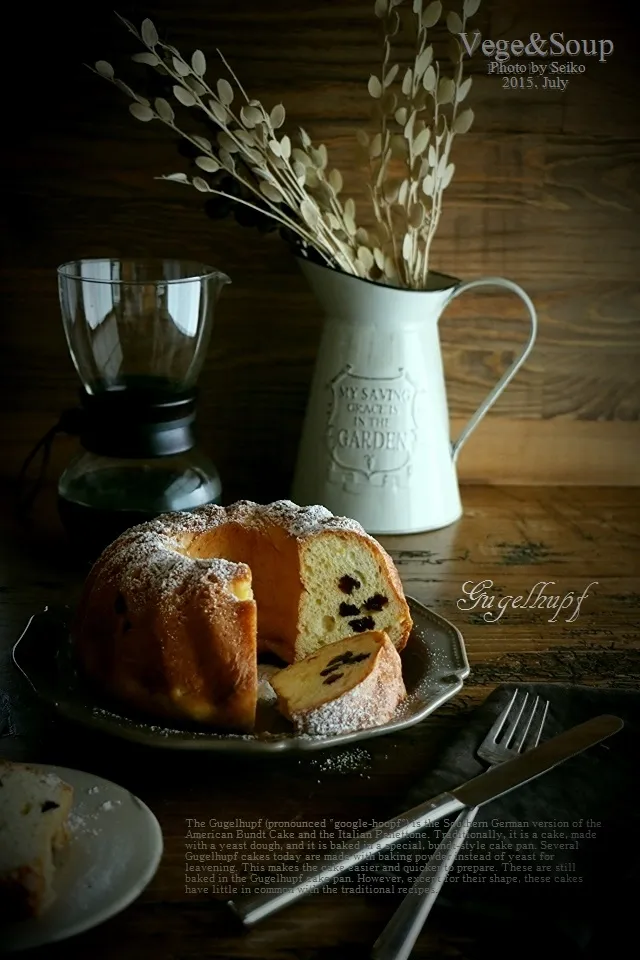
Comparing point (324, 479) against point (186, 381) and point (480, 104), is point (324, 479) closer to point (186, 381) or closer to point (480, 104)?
point (186, 381)

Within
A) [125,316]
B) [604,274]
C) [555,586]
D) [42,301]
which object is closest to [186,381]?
[125,316]

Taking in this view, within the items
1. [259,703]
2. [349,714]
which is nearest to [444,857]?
[349,714]

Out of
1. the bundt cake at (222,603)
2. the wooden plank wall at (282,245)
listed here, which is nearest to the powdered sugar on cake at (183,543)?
the bundt cake at (222,603)

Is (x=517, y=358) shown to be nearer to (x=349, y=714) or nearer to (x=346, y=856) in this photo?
(x=349, y=714)

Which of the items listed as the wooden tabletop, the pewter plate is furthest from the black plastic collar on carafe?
the pewter plate

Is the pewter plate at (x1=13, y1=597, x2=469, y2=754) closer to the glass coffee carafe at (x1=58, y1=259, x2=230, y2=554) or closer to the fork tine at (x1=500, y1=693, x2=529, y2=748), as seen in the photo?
the fork tine at (x1=500, y1=693, x2=529, y2=748)

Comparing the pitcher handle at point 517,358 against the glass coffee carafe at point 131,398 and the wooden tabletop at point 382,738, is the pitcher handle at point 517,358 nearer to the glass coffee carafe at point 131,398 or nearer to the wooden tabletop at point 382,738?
the wooden tabletop at point 382,738

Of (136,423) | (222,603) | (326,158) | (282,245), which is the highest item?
(326,158)
